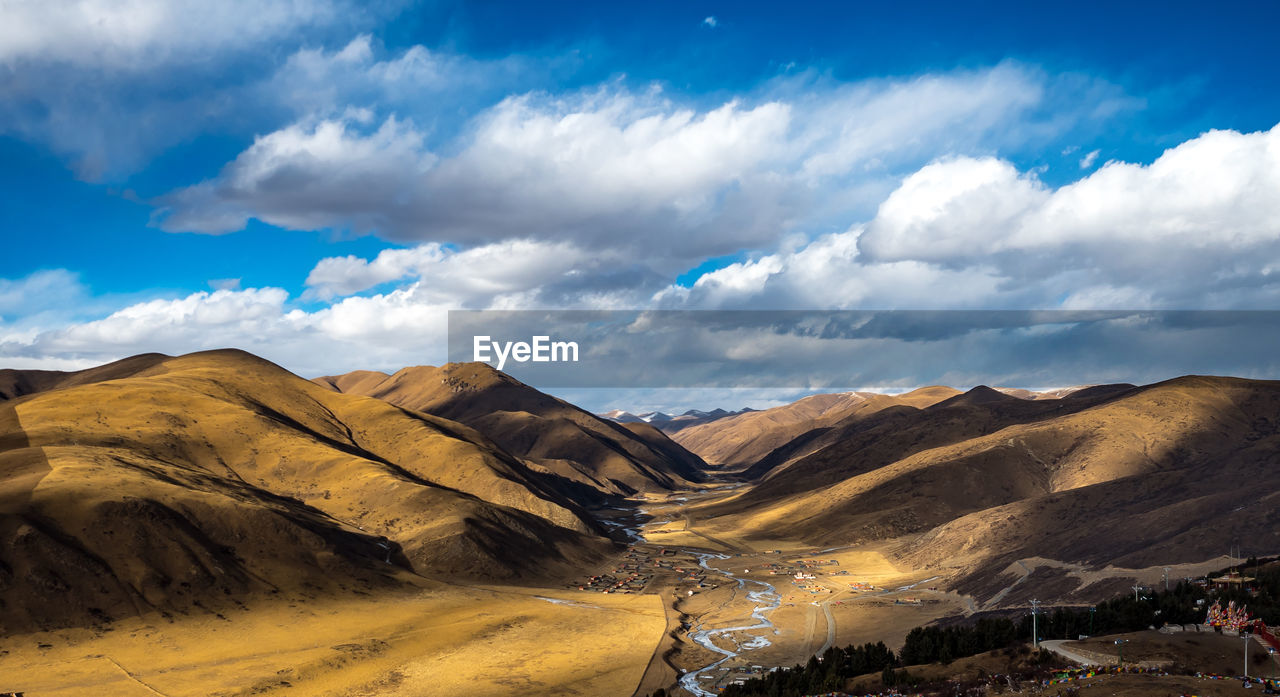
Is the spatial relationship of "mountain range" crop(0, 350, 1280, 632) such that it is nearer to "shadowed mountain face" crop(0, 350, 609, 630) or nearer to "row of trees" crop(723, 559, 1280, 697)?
"shadowed mountain face" crop(0, 350, 609, 630)

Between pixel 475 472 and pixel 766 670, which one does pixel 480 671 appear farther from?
pixel 475 472

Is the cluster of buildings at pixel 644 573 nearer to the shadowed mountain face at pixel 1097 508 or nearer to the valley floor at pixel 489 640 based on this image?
the valley floor at pixel 489 640

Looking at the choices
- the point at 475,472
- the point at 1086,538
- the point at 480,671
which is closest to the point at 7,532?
the point at 480,671

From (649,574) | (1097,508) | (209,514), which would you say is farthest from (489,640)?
(1097,508)

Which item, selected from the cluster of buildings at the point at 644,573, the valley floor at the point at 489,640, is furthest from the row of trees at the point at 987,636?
the cluster of buildings at the point at 644,573

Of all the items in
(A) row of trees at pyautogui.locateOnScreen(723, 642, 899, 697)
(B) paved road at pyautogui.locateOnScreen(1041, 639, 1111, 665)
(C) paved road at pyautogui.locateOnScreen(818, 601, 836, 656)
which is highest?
(B) paved road at pyautogui.locateOnScreen(1041, 639, 1111, 665)

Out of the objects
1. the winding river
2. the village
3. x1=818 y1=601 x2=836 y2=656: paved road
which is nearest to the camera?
the winding river

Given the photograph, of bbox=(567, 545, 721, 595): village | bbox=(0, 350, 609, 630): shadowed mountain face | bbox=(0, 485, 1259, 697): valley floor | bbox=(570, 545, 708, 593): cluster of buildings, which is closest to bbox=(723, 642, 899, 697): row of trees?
bbox=(0, 485, 1259, 697): valley floor

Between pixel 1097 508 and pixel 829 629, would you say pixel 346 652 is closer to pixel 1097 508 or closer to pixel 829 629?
pixel 829 629
